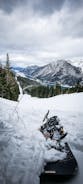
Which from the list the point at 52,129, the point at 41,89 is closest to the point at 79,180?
the point at 52,129

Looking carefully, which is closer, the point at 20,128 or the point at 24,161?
the point at 24,161

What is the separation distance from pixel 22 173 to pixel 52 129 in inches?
215

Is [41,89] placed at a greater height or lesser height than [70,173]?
lesser

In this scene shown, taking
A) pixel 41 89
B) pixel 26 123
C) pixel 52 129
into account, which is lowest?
pixel 41 89

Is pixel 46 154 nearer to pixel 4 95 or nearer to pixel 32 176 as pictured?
pixel 32 176

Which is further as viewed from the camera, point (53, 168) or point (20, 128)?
point (20, 128)

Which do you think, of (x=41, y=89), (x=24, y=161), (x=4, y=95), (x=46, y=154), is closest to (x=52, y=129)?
(x=46, y=154)

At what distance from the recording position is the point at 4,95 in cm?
3900

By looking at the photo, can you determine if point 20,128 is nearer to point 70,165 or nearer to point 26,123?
point 26,123

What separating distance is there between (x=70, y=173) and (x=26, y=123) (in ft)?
33.9

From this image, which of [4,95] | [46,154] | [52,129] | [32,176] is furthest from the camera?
[4,95]

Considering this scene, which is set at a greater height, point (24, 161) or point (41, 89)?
point (24, 161)

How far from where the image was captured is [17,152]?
12.2 meters

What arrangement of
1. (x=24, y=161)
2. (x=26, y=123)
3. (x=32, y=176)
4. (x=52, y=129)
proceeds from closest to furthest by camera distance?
(x=32, y=176) < (x=24, y=161) < (x=52, y=129) < (x=26, y=123)
